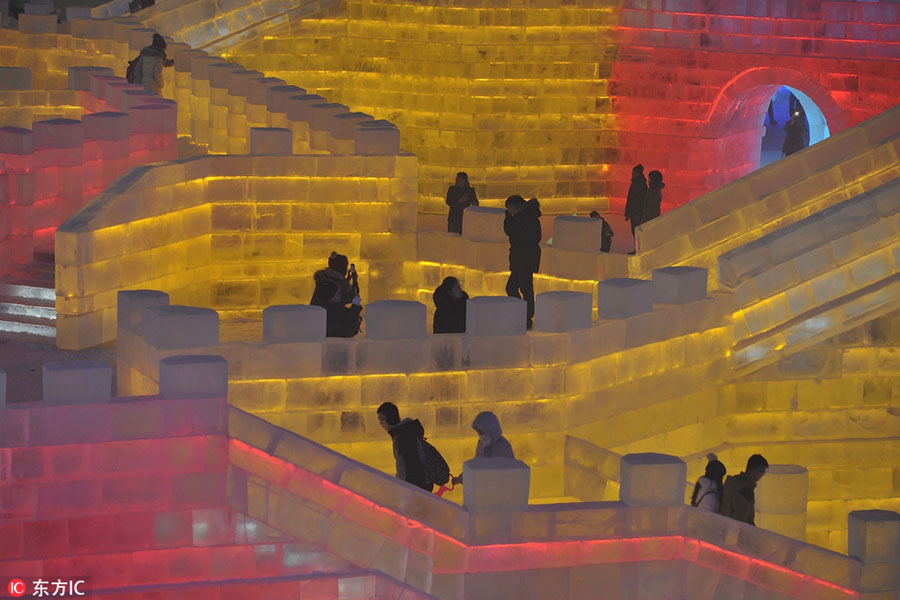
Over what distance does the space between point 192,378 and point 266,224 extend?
23.8 feet

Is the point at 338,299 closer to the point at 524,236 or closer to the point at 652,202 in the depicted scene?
the point at 524,236

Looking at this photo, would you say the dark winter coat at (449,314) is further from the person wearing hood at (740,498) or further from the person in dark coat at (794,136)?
the person in dark coat at (794,136)

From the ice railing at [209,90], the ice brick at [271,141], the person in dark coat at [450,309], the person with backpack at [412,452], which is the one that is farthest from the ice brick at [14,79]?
the person with backpack at [412,452]

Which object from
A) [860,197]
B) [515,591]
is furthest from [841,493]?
[515,591]

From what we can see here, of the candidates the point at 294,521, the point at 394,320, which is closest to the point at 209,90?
the point at 394,320

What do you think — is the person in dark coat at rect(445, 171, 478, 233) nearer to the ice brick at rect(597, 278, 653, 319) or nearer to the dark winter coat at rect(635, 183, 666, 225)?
the dark winter coat at rect(635, 183, 666, 225)

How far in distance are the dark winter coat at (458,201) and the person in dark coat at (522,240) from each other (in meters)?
5.73

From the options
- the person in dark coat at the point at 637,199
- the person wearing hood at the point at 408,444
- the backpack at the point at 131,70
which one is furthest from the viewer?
the person in dark coat at the point at 637,199

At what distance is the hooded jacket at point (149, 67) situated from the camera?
79.5 ft

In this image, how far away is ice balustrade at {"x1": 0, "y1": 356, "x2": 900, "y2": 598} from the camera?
44.1ft

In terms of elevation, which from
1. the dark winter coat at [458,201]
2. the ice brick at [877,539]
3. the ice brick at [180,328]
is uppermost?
the dark winter coat at [458,201]

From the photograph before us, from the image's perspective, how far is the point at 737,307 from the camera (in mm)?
18766

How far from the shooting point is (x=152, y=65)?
79.7ft

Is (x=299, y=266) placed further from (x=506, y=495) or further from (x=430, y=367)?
(x=506, y=495)
